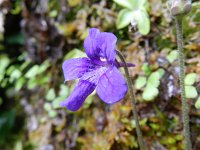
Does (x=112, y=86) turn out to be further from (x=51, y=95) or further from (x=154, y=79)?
(x=51, y=95)

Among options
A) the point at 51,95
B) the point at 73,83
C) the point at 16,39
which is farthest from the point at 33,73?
the point at 16,39

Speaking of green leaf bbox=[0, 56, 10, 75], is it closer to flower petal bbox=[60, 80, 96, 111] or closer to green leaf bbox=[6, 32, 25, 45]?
green leaf bbox=[6, 32, 25, 45]

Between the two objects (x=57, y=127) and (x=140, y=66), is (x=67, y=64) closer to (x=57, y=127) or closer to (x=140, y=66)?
(x=140, y=66)

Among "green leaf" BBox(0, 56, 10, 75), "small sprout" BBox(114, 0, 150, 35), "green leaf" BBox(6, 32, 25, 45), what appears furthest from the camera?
"green leaf" BBox(6, 32, 25, 45)

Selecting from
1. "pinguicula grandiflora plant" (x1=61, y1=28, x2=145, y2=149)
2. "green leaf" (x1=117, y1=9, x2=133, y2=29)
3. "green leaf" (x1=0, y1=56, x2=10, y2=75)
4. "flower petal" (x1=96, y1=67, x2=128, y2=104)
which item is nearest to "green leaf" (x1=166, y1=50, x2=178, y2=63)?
"green leaf" (x1=117, y1=9, x2=133, y2=29)

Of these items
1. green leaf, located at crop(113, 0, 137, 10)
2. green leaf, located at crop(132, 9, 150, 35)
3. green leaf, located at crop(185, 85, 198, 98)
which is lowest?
green leaf, located at crop(185, 85, 198, 98)

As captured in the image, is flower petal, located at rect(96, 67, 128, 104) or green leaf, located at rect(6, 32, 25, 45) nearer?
flower petal, located at rect(96, 67, 128, 104)

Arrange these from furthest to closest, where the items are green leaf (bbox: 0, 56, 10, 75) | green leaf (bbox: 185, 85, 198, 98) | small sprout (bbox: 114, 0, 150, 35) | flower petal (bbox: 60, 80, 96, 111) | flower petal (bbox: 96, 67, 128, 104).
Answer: green leaf (bbox: 0, 56, 10, 75)
small sprout (bbox: 114, 0, 150, 35)
green leaf (bbox: 185, 85, 198, 98)
flower petal (bbox: 60, 80, 96, 111)
flower petal (bbox: 96, 67, 128, 104)

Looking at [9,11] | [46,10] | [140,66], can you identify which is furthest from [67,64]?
[9,11]

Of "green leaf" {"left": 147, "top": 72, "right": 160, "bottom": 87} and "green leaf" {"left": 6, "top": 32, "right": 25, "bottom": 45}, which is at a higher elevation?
"green leaf" {"left": 6, "top": 32, "right": 25, "bottom": 45}
